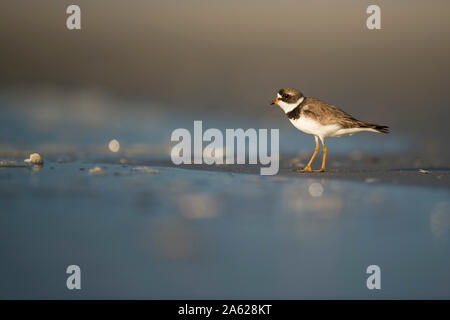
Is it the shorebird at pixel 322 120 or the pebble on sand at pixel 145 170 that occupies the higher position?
the shorebird at pixel 322 120

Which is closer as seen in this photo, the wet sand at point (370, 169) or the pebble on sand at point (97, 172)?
the pebble on sand at point (97, 172)

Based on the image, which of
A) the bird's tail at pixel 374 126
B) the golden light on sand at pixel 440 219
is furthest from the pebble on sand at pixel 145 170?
the golden light on sand at pixel 440 219

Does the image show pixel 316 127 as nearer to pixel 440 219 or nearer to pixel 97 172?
pixel 97 172

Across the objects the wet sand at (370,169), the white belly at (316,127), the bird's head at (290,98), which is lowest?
the wet sand at (370,169)

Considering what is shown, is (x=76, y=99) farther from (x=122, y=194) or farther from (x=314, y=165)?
(x=122, y=194)

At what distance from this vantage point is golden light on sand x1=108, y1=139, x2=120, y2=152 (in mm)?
10508

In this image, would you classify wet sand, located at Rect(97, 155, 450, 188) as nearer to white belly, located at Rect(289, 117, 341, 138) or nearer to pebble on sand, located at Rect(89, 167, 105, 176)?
white belly, located at Rect(289, 117, 341, 138)

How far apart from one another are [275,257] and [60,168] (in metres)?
4.76

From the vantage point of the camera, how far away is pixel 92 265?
13.4 ft

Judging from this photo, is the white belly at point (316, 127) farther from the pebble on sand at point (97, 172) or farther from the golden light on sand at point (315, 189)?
the pebble on sand at point (97, 172)

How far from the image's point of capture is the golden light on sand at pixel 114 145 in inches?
414

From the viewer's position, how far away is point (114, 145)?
10891mm

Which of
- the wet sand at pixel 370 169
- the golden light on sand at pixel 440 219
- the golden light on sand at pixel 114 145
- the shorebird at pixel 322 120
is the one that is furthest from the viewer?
the golden light on sand at pixel 114 145

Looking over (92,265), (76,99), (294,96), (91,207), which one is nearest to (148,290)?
(92,265)
